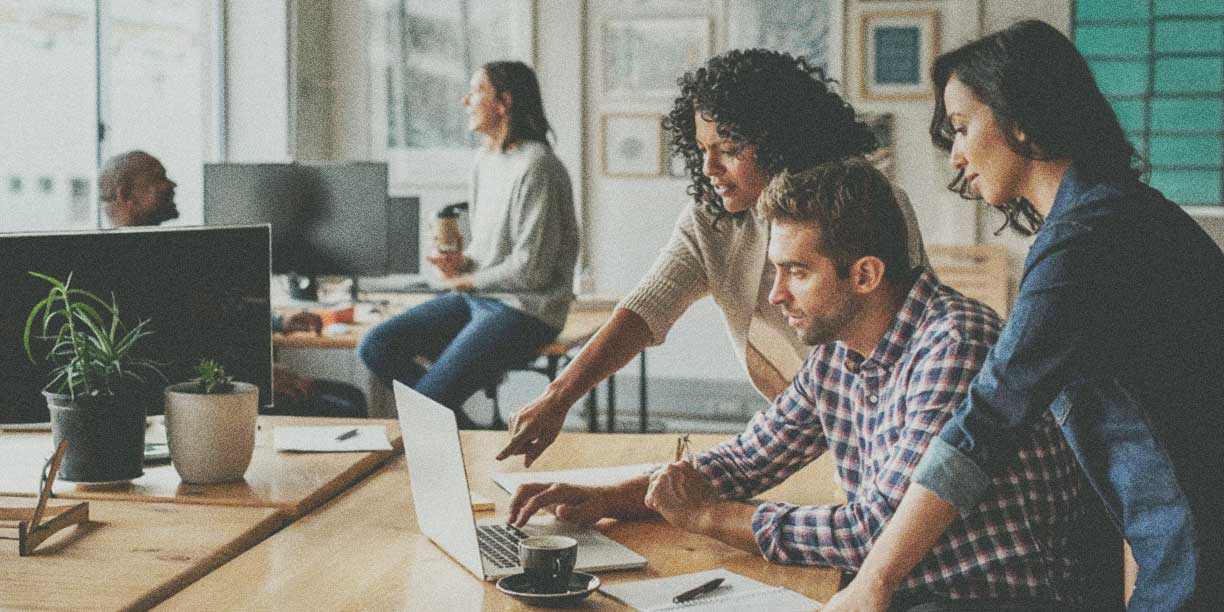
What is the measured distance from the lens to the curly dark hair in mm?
2350

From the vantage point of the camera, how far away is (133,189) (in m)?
3.42

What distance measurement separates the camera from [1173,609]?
1.53 meters

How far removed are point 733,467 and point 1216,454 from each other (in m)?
0.71

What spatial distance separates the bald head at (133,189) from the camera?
341 centimetres

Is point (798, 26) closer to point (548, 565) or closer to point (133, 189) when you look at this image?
point (133, 189)

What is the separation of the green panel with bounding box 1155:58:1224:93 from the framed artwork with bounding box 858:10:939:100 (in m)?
1.05

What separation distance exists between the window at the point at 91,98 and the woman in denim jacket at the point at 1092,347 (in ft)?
11.2

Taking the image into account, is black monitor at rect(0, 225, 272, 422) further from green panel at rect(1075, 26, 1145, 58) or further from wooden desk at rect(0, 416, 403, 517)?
green panel at rect(1075, 26, 1145, 58)

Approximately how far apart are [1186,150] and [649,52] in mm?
2650

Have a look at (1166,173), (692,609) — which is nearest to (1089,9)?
(1166,173)

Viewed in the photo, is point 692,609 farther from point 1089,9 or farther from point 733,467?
point 1089,9

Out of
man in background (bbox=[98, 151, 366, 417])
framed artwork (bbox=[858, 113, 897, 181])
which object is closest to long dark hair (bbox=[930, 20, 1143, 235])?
man in background (bbox=[98, 151, 366, 417])

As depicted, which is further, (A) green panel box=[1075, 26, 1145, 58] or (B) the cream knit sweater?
(A) green panel box=[1075, 26, 1145, 58]

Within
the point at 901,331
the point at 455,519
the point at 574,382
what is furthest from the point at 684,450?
the point at 455,519
